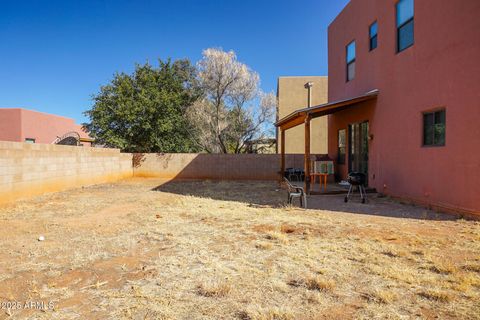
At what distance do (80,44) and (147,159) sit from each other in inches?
324

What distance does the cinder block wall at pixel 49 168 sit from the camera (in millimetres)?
8359

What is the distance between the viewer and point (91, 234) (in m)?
5.24

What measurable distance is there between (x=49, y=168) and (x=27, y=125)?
20.1m

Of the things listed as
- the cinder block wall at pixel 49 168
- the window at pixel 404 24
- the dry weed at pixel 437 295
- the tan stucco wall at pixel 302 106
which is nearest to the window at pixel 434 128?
the window at pixel 404 24

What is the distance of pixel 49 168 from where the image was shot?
10.5 metres

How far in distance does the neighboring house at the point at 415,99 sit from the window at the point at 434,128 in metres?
0.02

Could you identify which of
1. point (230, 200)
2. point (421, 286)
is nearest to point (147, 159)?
point (230, 200)

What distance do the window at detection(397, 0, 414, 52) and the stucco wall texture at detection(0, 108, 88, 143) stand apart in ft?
93.0

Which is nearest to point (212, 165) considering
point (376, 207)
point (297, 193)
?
point (297, 193)

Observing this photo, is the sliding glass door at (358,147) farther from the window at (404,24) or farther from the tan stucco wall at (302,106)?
the tan stucco wall at (302,106)

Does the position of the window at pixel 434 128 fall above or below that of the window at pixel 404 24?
below

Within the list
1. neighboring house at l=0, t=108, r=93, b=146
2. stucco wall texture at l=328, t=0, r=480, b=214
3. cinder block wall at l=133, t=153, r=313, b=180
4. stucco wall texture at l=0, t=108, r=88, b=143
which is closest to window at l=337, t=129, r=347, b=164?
stucco wall texture at l=328, t=0, r=480, b=214

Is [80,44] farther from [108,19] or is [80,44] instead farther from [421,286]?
[421,286]

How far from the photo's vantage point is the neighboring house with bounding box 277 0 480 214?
20.7 feet
